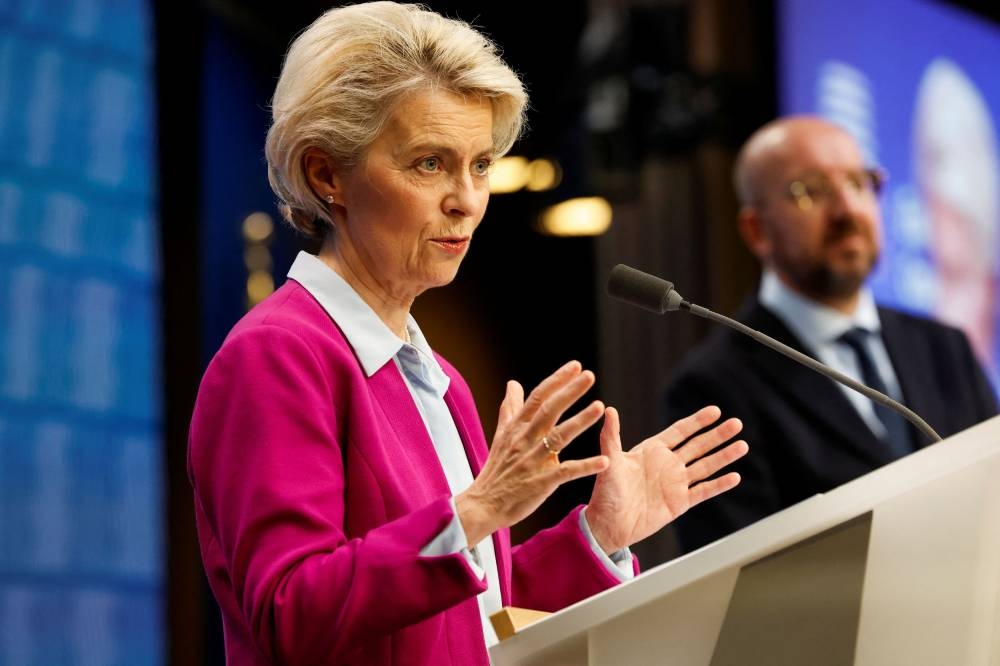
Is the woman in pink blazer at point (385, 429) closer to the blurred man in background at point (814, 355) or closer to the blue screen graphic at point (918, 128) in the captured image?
the blurred man in background at point (814, 355)

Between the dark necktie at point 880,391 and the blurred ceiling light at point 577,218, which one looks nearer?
the dark necktie at point 880,391

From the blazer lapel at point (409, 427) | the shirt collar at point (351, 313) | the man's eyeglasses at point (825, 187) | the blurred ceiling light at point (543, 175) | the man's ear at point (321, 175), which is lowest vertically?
the blazer lapel at point (409, 427)

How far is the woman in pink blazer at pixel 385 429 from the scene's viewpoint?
143 centimetres

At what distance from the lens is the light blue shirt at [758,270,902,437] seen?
3586 millimetres

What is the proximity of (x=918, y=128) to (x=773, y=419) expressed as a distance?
5.73 feet

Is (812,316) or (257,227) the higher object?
(257,227)

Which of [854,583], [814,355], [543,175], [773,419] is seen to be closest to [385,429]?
[854,583]

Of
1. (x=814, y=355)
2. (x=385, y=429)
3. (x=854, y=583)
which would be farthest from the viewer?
(x=814, y=355)

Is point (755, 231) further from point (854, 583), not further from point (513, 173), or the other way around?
point (854, 583)

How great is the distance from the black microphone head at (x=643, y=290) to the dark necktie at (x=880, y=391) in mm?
1717

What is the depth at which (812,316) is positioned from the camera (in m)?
3.64

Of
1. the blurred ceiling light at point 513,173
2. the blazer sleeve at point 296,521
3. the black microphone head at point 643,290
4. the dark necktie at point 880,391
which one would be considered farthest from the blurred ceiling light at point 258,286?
the blazer sleeve at point 296,521

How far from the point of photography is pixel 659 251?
485 centimetres

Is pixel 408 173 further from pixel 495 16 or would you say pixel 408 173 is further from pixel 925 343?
pixel 495 16
